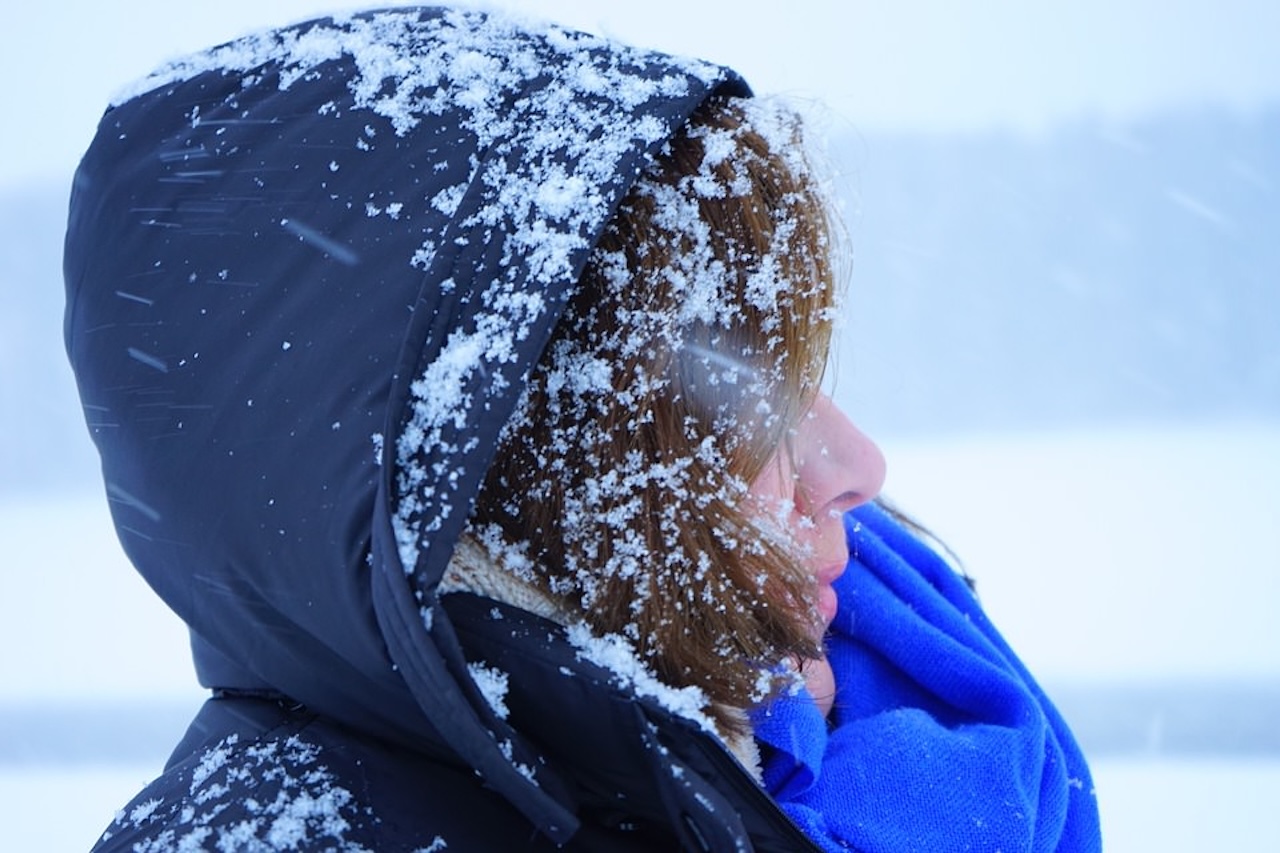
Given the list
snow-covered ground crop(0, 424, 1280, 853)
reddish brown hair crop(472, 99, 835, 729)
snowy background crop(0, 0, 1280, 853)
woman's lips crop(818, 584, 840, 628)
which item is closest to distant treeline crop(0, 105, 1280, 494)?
snowy background crop(0, 0, 1280, 853)

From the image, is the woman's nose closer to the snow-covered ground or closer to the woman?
the woman

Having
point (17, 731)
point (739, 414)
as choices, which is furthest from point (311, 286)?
point (17, 731)

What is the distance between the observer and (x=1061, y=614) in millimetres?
1971

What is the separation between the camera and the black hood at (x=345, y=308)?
0.55m

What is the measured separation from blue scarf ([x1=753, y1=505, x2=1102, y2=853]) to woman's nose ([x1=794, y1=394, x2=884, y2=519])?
7.3 inches

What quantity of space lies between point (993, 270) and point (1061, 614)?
89cm

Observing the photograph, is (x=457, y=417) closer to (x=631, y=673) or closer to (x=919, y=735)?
(x=631, y=673)

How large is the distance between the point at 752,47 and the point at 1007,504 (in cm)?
127

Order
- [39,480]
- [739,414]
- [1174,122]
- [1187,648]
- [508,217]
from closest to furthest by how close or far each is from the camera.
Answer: [508,217] < [739,414] < [1187,648] < [1174,122] < [39,480]

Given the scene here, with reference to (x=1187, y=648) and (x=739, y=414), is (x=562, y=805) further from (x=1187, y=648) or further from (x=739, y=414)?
(x=1187, y=648)

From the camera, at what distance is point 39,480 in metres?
2.57

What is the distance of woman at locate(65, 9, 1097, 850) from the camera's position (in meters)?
0.56

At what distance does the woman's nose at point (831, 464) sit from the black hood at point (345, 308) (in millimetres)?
304

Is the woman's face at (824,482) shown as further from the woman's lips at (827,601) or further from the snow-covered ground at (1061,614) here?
the snow-covered ground at (1061,614)
